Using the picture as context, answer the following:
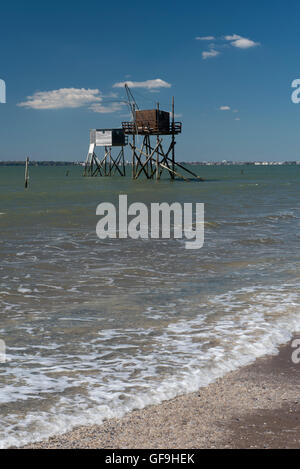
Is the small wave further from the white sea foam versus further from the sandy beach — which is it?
the sandy beach

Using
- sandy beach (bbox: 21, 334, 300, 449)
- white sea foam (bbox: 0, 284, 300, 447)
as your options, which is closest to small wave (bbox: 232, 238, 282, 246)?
white sea foam (bbox: 0, 284, 300, 447)

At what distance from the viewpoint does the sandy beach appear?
140 inches

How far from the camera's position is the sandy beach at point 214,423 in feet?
11.6

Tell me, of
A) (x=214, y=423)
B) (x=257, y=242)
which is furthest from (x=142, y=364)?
(x=257, y=242)

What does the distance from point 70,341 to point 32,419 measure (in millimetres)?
1901

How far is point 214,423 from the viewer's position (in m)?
3.80

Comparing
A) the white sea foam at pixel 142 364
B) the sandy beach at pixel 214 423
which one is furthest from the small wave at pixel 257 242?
the sandy beach at pixel 214 423

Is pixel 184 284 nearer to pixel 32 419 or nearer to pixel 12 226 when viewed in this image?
pixel 32 419

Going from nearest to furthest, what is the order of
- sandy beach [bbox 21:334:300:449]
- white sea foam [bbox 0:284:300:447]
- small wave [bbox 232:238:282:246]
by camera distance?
sandy beach [bbox 21:334:300:449] → white sea foam [bbox 0:284:300:447] → small wave [bbox 232:238:282:246]

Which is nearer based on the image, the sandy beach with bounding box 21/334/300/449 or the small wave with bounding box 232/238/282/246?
the sandy beach with bounding box 21/334/300/449

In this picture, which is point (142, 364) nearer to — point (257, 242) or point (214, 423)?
point (214, 423)

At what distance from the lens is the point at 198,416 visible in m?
3.94

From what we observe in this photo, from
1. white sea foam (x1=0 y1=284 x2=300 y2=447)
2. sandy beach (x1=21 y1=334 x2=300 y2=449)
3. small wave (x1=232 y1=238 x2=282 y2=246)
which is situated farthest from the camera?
small wave (x1=232 y1=238 x2=282 y2=246)
